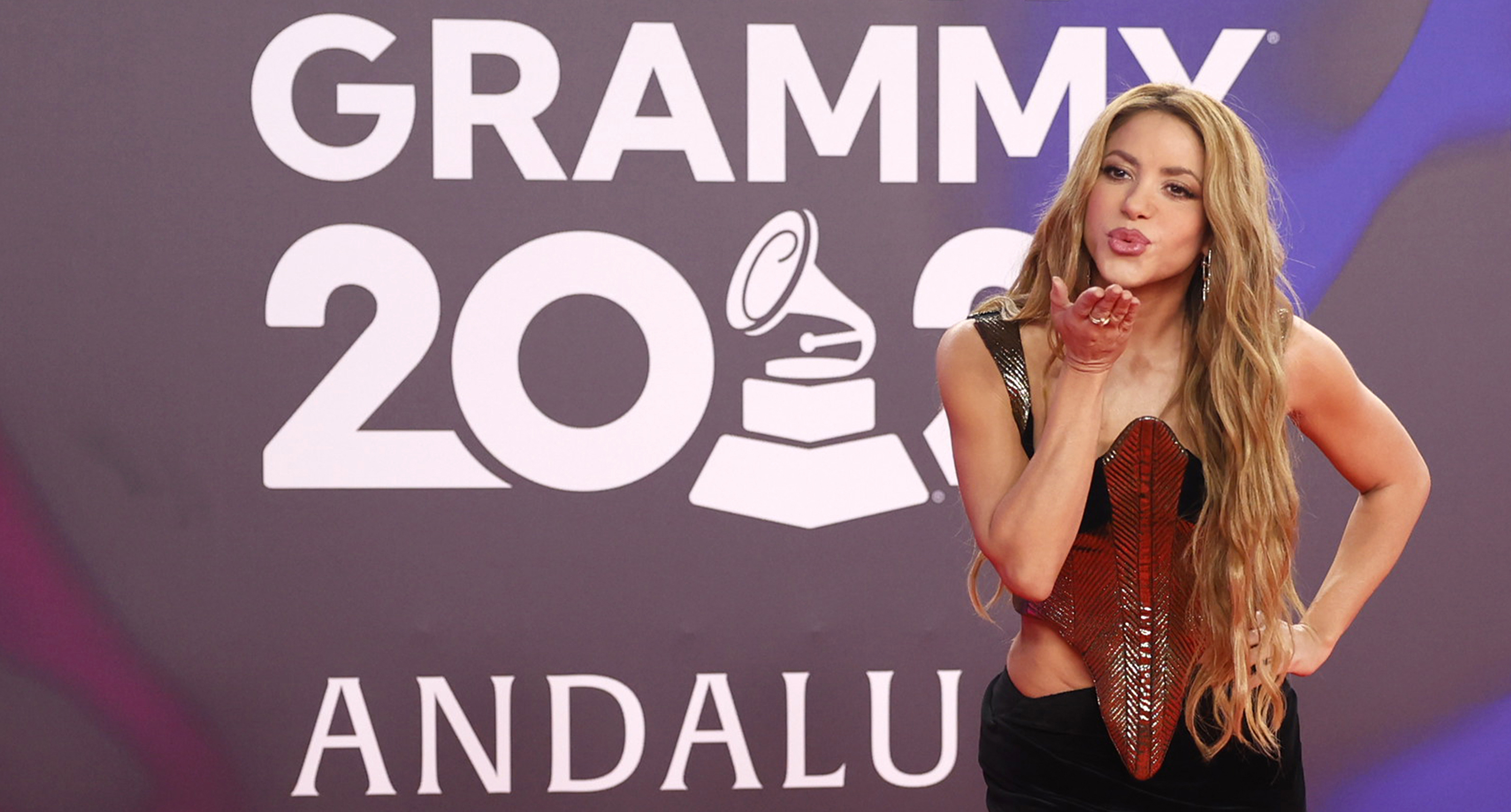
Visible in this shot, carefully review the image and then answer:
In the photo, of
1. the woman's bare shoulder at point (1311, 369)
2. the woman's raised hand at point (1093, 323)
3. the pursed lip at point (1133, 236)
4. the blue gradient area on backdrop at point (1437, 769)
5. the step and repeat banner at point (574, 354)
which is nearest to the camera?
the woman's raised hand at point (1093, 323)

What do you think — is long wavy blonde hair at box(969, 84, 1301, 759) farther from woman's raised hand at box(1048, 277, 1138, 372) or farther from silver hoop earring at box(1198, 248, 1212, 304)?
woman's raised hand at box(1048, 277, 1138, 372)

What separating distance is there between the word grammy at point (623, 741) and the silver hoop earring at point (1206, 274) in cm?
157

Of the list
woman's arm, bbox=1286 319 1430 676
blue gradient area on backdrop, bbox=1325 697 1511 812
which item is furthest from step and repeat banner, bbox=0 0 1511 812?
woman's arm, bbox=1286 319 1430 676

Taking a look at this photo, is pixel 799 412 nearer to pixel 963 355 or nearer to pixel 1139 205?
pixel 963 355

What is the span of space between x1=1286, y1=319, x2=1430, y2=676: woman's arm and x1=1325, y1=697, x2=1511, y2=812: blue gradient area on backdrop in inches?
56.1

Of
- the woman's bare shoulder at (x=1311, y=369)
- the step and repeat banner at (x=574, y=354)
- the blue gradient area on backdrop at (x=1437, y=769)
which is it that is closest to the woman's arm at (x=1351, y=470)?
the woman's bare shoulder at (x=1311, y=369)

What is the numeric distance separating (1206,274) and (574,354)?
64.6 inches

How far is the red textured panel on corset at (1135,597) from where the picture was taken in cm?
160

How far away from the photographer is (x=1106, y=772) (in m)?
1.62

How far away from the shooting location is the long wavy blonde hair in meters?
1.60

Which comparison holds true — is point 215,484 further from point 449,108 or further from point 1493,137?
point 1493,137

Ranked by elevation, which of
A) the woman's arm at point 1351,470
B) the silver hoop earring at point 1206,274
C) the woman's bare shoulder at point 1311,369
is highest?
the silver hoop earring at point 1206,274

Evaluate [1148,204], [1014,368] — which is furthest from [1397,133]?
[1014,368]

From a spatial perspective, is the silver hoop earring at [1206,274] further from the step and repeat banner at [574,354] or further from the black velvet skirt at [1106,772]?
the step and repeat banner at [574,354]
